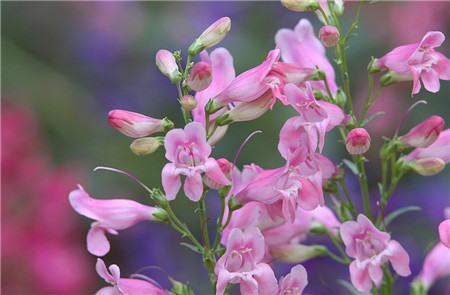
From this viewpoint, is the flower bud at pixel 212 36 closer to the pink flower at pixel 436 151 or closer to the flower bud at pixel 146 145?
the flower bud at pixel 146 145

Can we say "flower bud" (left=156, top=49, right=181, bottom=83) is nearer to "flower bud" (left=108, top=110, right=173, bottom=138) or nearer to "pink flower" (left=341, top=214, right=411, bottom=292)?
"flower bud" (left=108, top=110, right=173, bottom=138)

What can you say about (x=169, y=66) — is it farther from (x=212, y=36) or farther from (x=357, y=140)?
(x=357, y=140)

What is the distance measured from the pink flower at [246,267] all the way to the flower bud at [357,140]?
162 millimetres

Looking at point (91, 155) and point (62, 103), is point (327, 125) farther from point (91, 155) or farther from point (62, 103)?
point (62, 103)

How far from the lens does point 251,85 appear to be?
3.72 ft

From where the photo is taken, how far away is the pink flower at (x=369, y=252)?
44.0 inches

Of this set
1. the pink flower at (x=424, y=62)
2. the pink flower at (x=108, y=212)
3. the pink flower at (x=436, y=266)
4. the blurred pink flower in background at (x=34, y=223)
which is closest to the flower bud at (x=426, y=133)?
the pink flower at (x=424, y=62)

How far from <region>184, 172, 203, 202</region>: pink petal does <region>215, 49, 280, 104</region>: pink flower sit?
140mm

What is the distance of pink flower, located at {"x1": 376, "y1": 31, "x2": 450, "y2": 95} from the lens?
117cm

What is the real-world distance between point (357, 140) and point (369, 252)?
0.49 feet

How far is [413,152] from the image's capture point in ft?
4.17

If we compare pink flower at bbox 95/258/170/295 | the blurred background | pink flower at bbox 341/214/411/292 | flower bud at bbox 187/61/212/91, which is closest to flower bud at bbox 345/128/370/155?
pink flower at bbox 341/214/411/292

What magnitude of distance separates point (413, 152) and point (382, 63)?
15 centimetres

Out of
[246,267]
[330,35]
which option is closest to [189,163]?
[246,267]
